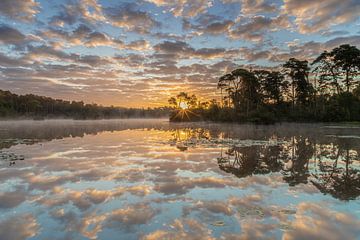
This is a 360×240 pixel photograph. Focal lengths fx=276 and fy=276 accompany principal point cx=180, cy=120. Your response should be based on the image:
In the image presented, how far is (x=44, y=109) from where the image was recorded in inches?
4636

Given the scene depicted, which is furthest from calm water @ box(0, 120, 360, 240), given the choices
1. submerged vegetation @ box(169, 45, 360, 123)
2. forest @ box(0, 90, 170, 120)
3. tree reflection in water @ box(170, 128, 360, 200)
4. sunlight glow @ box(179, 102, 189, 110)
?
forest @ box(0, 90, 170, 120)

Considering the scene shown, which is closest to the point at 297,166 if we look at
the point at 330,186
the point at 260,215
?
the point at 330,186

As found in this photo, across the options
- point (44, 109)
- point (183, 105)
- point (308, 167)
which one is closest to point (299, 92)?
point (183, 105)

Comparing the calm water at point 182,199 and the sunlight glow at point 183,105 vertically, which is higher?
the sunlight glow at point 183,105

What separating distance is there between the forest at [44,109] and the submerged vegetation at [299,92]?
7358cm

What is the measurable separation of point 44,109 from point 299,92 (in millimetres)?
102398

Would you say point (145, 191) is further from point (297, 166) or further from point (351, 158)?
point (351, 158)

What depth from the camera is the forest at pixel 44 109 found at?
4038 inches

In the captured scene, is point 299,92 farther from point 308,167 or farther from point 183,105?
point 308,167

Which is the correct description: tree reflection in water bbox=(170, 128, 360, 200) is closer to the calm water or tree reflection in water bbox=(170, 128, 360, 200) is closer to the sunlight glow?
the calm water

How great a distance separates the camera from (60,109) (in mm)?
124688

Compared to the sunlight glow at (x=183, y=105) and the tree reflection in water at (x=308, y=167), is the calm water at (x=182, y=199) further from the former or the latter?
the sunlight glow at (x=183, y=105)

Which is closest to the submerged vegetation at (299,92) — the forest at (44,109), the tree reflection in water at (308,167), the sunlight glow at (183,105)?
the sunlight glow at (183,105)

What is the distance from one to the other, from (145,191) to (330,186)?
16.9 feet
